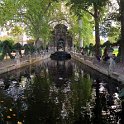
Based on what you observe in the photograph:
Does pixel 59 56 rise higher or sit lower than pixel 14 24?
lower

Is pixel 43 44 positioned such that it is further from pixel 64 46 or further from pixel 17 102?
pixel 17 102

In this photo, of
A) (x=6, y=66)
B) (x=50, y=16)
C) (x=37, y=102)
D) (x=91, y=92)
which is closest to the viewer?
(x=37, y=102)

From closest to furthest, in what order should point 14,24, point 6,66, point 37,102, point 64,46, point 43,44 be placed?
point 37,102 → point 6,66 → point 14,24 → point 43,44 → point 64,46

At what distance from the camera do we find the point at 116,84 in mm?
25781

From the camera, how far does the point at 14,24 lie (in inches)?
2628

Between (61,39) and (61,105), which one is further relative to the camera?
(61,39)

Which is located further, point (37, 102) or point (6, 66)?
point (6, 66)

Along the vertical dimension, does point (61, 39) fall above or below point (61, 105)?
above

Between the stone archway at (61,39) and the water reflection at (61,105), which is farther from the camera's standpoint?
the stone archway at (61,39)

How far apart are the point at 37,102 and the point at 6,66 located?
21074 mm

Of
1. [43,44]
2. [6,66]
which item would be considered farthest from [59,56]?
[6,66]

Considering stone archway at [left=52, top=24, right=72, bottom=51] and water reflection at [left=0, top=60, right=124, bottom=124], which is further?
stone archway at [left=52, top=24, right=72, bottom=51]

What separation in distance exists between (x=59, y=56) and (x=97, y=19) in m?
37.4

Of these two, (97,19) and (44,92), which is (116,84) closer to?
(44,92)
